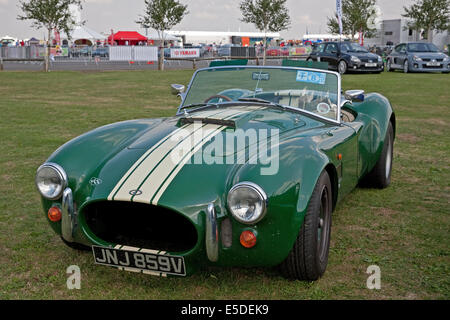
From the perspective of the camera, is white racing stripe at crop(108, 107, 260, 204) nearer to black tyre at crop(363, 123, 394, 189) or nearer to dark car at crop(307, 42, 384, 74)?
black tyre at crop(363, 123, 394, 189)

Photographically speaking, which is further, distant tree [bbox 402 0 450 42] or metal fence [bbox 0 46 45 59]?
distant tree [bbox 402 0 450 42]

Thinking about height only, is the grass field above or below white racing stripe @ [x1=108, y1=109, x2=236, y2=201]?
below

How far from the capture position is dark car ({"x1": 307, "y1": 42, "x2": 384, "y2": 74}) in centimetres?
2102

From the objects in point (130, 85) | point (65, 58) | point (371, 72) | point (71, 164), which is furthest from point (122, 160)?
point (65, 58)

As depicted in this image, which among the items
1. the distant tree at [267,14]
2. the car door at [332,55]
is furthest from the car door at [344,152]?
the distant tree at [267,14]

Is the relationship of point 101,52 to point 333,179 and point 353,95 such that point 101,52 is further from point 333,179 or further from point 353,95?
point 333,179

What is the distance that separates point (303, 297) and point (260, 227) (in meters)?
0.55

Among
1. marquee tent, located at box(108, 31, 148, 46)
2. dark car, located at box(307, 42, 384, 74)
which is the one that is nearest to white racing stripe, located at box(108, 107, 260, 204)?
dark car, located at box(307, 42, 384, 74)

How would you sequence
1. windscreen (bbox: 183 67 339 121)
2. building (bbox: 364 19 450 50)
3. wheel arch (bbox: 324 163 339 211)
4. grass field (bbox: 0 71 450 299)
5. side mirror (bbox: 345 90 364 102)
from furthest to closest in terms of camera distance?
building (bbox: 364 19 450 50) → side mirror (bbox: 345 90 364 102) → windscreen (bbox: 183 67 339 121) → wheel arch (bbox: 324 163 339 211) → grass field (bbox: 0 71 450 299)

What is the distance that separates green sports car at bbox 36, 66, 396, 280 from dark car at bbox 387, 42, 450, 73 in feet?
64.0

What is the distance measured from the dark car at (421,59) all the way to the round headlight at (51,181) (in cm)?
2099

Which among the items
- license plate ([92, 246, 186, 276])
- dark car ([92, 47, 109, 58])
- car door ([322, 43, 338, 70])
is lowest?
license plate ([92, 246, 186, 276])

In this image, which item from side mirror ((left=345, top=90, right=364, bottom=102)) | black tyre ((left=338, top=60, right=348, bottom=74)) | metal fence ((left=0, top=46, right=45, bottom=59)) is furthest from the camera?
metal fence ((left=0, top=46, right=45, bottom=59))

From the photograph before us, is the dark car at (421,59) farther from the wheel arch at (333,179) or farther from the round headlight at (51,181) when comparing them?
the round headlight at (51,181)
